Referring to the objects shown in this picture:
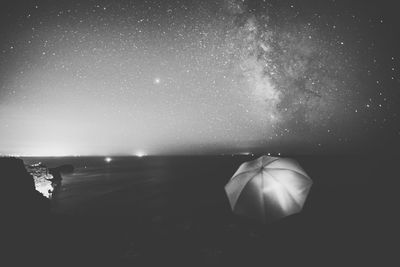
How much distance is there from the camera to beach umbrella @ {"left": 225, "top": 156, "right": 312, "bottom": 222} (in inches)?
221

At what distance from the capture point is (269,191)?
18.9 ft

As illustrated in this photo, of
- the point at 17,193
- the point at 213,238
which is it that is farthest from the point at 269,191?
the point at 17,193

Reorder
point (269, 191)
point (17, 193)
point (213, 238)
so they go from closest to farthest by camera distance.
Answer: point (269, 191), point (213, 238), point (17, 193)

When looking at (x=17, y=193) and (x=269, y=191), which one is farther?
(x=17, y=193)

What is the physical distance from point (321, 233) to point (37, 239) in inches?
582

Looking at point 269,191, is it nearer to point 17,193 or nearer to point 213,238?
point 213,238

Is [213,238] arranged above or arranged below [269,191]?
below

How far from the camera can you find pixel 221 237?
11367mm

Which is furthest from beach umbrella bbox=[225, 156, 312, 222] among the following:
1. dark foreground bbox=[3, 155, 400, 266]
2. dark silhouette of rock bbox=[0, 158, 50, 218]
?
dark silhouette of rock bbox=[0, 158, 50, 218]

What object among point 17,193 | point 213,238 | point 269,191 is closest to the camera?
point 269,191

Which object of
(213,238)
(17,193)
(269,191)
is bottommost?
(213,238)

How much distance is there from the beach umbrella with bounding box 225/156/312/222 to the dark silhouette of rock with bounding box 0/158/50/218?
13.1m

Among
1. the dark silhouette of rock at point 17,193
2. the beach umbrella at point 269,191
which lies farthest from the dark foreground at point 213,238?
the beach umbrella at point 269,191

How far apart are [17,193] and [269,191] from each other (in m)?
14.9
